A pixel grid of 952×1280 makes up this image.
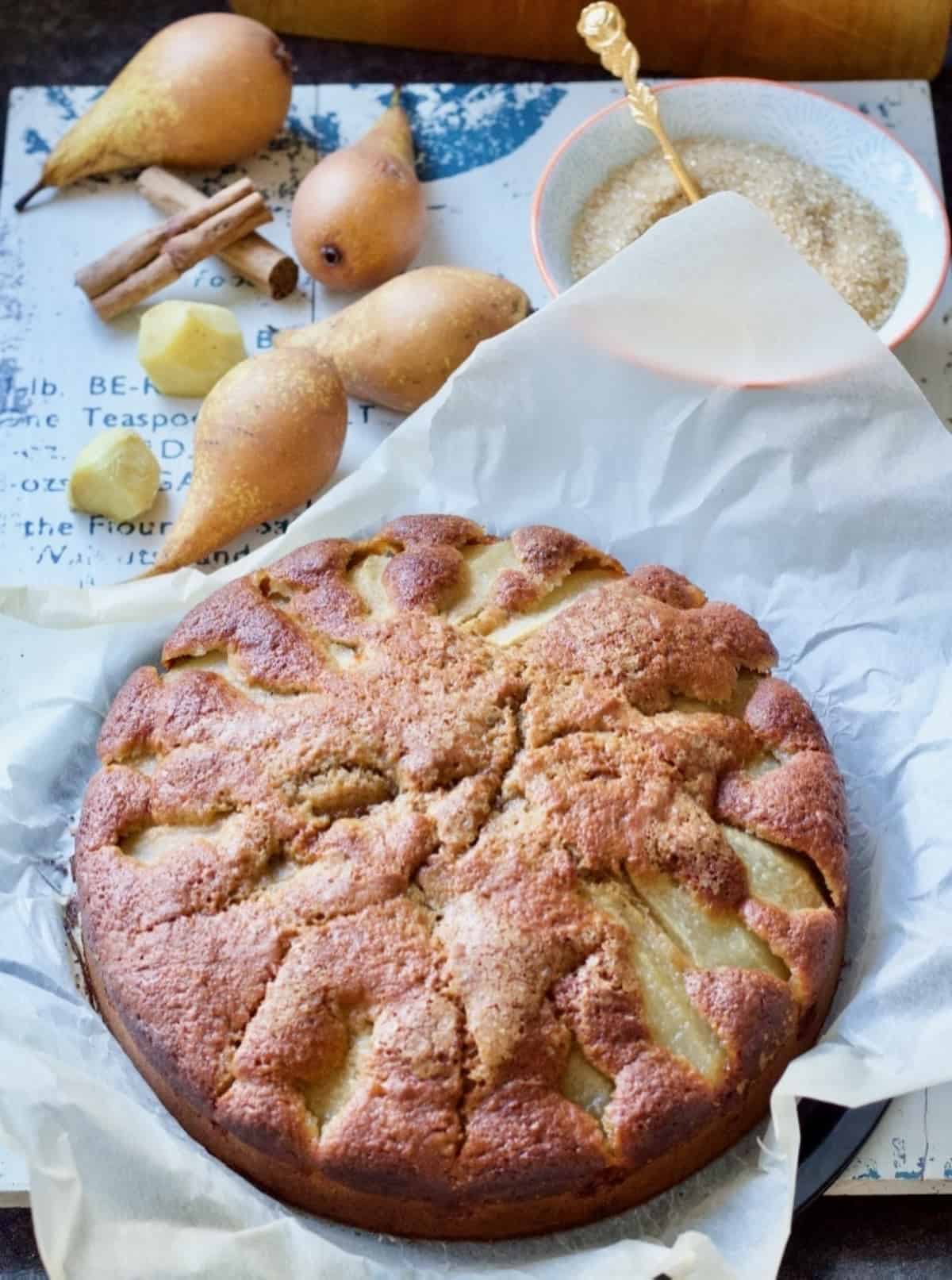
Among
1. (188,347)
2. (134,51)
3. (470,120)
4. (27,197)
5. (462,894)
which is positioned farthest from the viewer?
(134,51)

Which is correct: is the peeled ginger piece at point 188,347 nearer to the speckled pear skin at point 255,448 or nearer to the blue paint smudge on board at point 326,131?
the speckled pear skin at point 255,448

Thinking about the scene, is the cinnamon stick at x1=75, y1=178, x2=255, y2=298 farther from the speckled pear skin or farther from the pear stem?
the speckled pear skin

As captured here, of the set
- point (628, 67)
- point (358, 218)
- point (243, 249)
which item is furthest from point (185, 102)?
point (628, 67)

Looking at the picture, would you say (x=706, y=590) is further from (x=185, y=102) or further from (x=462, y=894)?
(x=185, y=102)

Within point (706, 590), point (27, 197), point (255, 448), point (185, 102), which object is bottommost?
point (706, 590)

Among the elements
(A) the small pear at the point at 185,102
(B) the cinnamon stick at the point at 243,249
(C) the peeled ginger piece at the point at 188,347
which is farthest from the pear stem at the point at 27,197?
(C) the peeled ginger piece at the point at 188,347

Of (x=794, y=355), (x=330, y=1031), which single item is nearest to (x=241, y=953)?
(x=330, y=1031)
